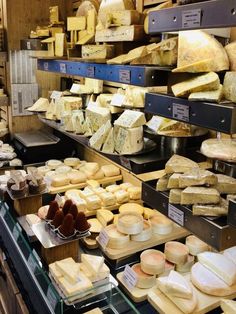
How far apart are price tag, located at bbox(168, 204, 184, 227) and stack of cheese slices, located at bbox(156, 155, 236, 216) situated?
3 cm

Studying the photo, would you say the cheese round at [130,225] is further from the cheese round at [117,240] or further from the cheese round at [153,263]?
the cheese round at [153,263]

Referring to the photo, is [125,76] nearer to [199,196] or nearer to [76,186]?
[199,196]

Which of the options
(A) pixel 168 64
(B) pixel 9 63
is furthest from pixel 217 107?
(B) pixel 9 63

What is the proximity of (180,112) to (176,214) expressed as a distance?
1.24ft

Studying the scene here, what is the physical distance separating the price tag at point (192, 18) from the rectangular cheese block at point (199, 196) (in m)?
0.55

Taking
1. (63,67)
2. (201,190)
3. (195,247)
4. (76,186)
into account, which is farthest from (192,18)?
(76,186)

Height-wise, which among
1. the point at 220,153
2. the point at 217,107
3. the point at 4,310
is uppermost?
the point at 217,107

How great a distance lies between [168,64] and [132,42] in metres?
0.53

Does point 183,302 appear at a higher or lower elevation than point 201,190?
lower

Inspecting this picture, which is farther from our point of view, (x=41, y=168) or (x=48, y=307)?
(x=41, y=168)

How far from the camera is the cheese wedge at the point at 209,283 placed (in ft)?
5.12

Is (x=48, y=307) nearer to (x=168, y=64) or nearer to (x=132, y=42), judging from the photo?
(x=168, y=64)

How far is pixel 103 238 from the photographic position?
2025mm

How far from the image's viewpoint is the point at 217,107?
1060 mm
